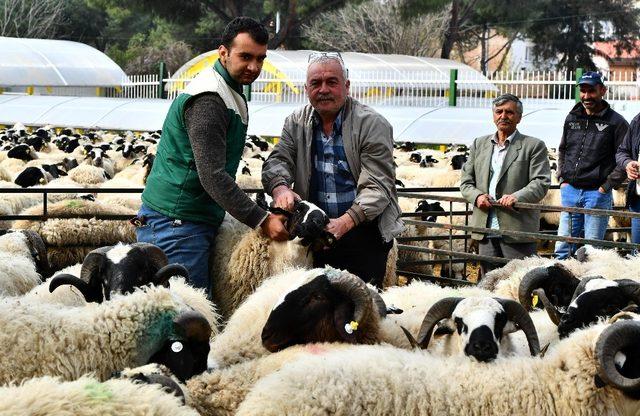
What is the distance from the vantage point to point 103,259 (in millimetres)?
5688

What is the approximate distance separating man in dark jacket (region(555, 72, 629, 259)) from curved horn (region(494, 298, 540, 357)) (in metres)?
3.49

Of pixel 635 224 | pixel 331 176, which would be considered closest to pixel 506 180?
pixel 635 224

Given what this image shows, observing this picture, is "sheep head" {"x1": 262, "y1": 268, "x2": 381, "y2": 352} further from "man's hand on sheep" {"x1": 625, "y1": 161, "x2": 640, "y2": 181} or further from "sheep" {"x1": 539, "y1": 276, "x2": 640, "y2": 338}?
"man's hand on sheep" {"x1": 625, "y1": 161, "x2": 640, "y2": 181}

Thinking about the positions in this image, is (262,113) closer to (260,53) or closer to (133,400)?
(260,53)

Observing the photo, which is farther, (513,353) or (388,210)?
(388,210)

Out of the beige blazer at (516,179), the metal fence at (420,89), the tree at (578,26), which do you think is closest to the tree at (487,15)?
the tree at (578,26)

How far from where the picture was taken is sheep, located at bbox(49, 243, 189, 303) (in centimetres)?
542

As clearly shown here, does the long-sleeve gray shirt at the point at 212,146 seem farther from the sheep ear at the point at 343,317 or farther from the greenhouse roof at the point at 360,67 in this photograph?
the greenhouse roof at the point at 360,67

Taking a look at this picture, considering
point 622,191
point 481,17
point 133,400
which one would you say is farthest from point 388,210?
point 481,17

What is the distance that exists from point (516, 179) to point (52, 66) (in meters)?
42.2

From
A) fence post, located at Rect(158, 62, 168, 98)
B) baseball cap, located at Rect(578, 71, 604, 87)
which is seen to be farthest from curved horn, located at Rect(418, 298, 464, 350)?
fence post, located at Rect(158, 62, 168, 98)

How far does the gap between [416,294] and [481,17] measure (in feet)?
160

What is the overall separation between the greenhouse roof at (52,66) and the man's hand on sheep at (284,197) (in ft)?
138

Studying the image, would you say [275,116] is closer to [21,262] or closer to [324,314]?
[21,262]
